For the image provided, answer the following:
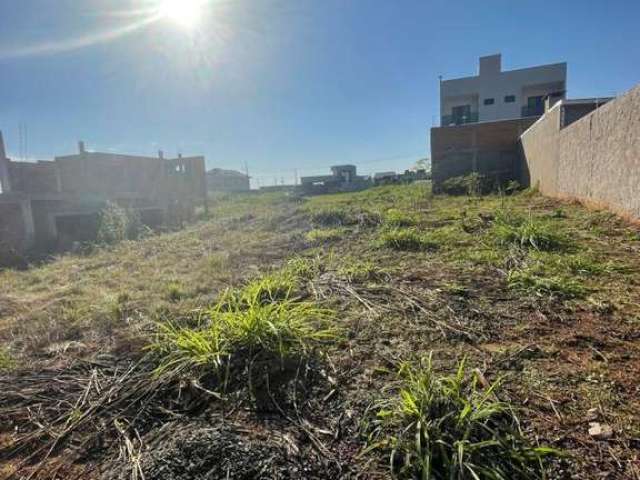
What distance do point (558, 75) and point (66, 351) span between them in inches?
1063

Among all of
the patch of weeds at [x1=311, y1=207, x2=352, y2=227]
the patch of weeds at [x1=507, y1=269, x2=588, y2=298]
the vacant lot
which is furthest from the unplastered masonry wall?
the patch of weeds at [x1=311, y1=207, x2=352, y2=227]

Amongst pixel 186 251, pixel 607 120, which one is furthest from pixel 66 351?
pixel 607 120

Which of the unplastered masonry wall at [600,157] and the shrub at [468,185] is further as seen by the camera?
the shrub at [468,185]

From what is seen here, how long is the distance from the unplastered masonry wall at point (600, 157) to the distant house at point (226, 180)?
1485 inches

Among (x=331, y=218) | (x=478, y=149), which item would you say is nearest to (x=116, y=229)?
(x=331, y=218)

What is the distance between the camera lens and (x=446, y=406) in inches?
48.4

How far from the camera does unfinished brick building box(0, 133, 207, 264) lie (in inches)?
452

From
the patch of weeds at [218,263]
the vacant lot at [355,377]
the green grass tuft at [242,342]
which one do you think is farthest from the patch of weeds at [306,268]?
the green grass tuft at [242,342]

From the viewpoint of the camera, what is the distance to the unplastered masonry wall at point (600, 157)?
12.6 feet

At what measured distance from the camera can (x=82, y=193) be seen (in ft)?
43.6

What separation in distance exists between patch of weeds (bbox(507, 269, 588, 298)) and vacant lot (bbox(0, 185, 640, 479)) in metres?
0.01

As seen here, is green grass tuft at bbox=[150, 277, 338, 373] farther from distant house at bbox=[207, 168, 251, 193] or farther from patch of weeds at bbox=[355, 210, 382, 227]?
distant house at bbox=[207, 168, 251, 193]

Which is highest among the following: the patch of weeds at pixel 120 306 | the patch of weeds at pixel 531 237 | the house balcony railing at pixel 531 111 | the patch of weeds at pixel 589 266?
the house balcony railing at pixel 531 111

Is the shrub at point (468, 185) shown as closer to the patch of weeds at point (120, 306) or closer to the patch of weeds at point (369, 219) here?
the patch of weeds at point (369, 219)
